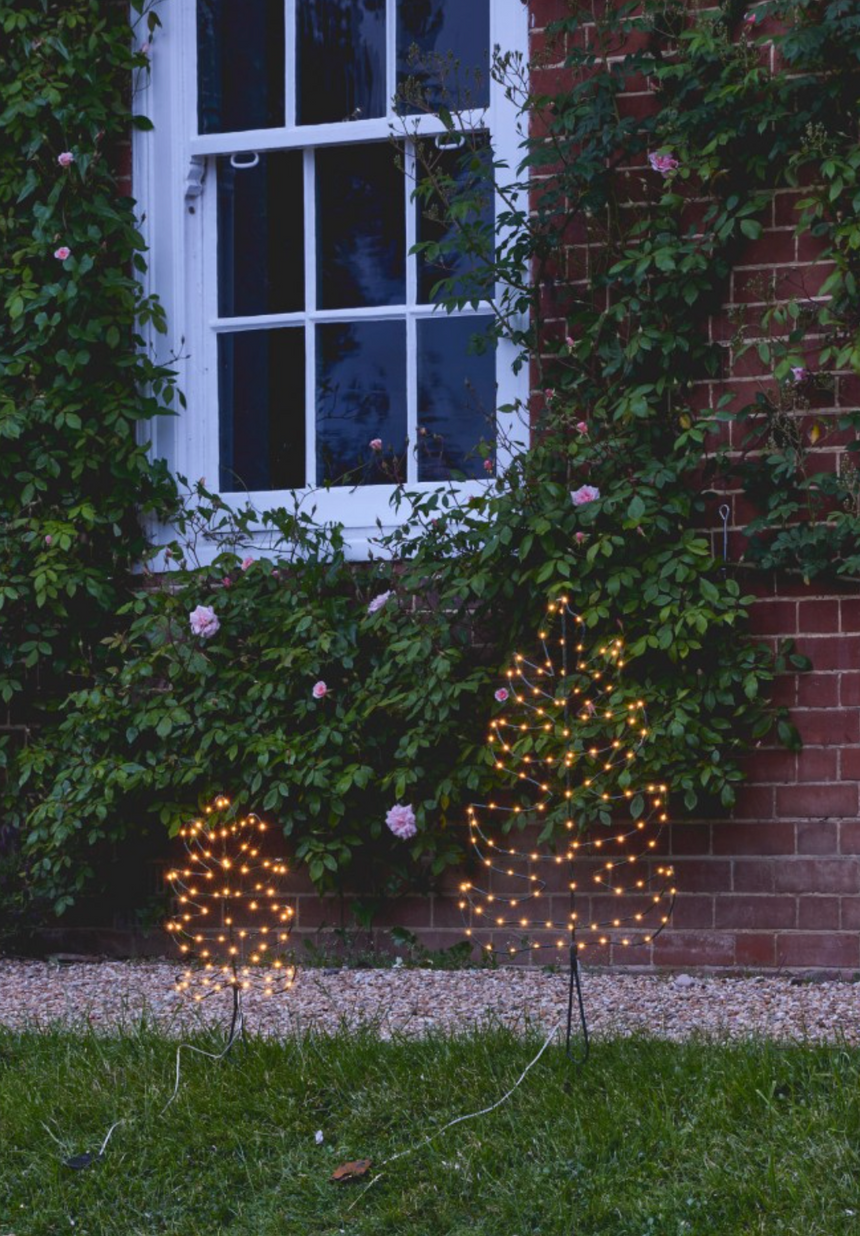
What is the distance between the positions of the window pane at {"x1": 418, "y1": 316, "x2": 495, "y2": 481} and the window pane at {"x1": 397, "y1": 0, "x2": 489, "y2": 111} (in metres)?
0.74

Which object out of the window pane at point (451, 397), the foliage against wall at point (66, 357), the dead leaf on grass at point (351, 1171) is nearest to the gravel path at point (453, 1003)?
the dead leaf on grass at point (351, 1171)

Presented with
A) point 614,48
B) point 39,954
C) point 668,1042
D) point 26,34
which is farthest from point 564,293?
point 39,954

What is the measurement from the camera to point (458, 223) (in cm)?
522

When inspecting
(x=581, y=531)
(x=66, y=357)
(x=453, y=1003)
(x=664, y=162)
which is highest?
(x=664, y=162)

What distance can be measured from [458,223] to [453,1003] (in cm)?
253

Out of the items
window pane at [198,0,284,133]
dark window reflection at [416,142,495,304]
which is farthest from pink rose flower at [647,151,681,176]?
window pane at [198,0,284,133]

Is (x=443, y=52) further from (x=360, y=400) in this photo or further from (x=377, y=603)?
(x=377, y=603)

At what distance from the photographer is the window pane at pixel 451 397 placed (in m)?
5.28

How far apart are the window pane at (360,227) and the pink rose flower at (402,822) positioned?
5.75 feet

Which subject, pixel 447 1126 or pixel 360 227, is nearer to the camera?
pixel 447 1126

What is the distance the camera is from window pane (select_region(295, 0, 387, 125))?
17.8 feet

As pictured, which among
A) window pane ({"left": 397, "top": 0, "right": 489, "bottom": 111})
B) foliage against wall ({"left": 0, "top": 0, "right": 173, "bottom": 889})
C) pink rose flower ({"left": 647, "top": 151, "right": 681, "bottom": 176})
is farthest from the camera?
foliage against wall ({"left": 0, "top": 0, "right": 173, "bottom": 889})

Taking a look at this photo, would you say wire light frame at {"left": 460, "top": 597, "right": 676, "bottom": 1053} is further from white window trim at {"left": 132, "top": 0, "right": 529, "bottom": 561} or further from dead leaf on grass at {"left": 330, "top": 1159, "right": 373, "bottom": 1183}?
dead leaf on grass at {"left": 330, "top": 1159, "right": 373, "bottom": 1183}

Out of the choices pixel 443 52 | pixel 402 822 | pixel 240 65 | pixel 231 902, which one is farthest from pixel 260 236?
pixel 231 902
